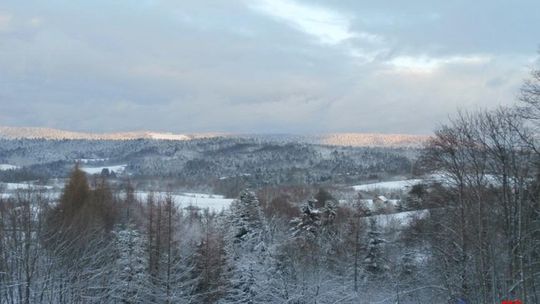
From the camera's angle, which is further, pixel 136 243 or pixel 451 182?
pixel 136 243

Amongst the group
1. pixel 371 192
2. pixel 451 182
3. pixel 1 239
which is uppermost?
pixel 451 182

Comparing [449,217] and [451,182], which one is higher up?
[451,182]

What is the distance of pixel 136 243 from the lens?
114 ft

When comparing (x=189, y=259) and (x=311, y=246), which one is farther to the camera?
(x=311, y=246)

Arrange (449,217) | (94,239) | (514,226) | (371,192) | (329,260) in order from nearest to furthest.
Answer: (514,226), (449,217), (94,239), (329,260), (371,192)

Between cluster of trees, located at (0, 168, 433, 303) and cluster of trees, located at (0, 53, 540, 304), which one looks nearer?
cluster of trees, located at (0, 53, 540, 304)

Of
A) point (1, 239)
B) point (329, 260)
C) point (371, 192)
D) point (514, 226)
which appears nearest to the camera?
point (514, 226)

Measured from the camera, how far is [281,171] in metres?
168

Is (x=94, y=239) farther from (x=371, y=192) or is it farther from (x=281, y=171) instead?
(x=281, y=171)

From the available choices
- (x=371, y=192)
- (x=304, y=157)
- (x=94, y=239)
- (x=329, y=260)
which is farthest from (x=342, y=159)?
(x=94, y=239)

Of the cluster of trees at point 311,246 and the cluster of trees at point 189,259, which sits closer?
the cluster of trees at point 311,246

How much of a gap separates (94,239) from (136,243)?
333cm

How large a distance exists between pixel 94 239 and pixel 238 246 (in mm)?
8535

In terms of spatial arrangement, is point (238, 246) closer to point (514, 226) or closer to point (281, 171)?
point (514, 226)
